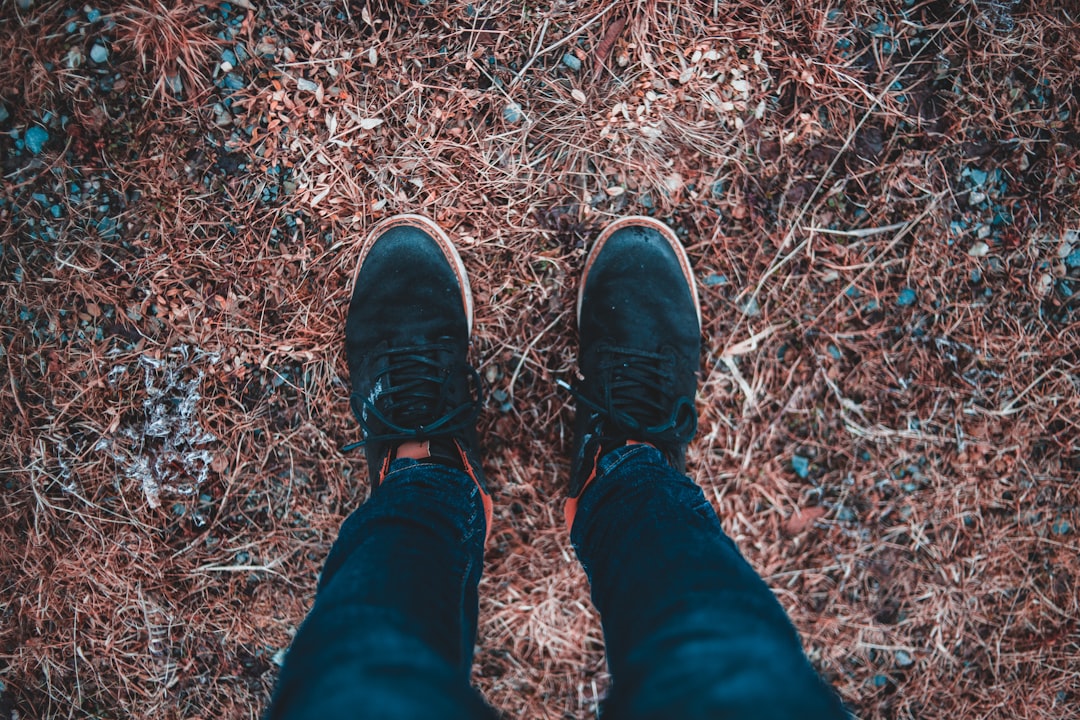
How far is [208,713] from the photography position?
185cm

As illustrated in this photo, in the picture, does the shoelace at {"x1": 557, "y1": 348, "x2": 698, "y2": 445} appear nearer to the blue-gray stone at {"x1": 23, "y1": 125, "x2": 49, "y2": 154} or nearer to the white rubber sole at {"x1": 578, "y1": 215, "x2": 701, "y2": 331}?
the white rubber sole at {"x1": 578, "y1": 215, "x2": 701, "y2": 331}

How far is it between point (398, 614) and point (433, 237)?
109cm

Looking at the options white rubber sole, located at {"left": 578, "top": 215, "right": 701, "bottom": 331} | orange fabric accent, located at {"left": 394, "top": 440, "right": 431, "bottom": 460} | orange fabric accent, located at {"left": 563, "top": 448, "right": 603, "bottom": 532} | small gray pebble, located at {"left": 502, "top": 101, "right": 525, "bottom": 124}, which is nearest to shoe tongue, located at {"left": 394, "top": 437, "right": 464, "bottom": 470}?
orange fabric accent, located at {"left": 394, "top": 440, "right": 431, "bottom": 460}

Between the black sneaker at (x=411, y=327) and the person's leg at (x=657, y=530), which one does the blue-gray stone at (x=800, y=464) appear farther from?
the black sneaker at (x=411, y=327)

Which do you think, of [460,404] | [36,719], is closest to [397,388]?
[460,404]

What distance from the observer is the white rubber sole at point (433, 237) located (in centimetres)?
172

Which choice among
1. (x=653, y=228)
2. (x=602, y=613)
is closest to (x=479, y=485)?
(x=602, y=613)

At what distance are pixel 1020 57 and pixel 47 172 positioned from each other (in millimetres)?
2913

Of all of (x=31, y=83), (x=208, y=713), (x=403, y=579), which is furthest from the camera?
(x=208, y=713)

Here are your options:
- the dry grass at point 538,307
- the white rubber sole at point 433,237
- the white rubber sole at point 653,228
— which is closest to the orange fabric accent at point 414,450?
the dry grass at point 538,307

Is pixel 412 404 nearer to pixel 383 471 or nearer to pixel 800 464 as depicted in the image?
pixel 383 471

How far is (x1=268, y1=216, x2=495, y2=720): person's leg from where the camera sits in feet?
2.95

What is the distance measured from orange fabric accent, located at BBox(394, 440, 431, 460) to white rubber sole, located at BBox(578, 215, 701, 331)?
0.59 m

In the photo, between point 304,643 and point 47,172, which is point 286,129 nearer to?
point 47,172
